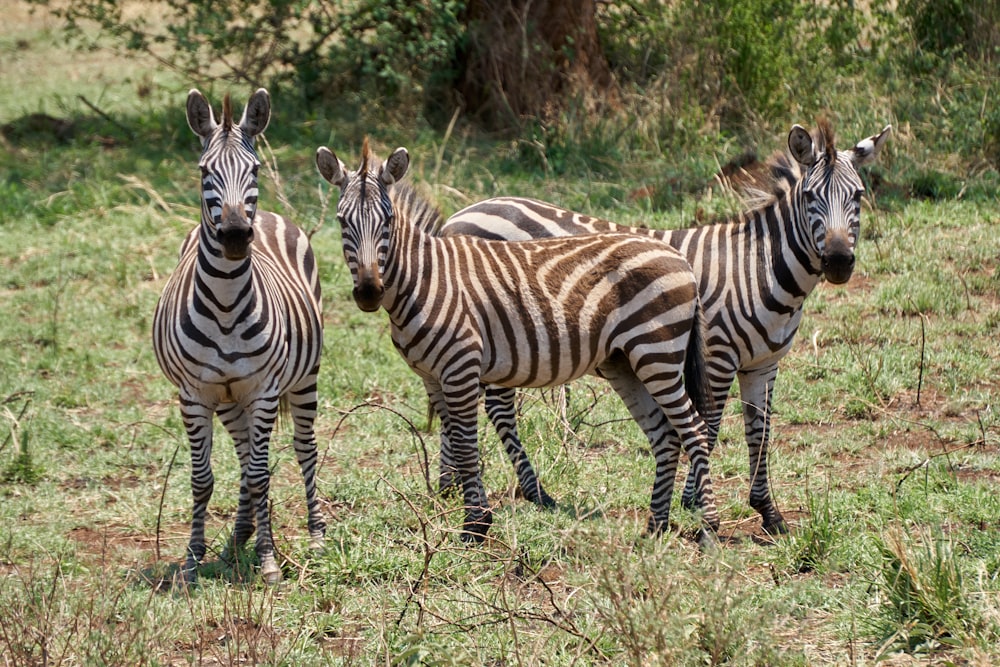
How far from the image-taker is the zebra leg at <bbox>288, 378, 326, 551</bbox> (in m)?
6.28

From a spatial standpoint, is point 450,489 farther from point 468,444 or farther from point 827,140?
point 827,140

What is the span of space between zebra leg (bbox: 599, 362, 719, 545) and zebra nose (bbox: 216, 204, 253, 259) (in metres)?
2.22

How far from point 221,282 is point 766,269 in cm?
309

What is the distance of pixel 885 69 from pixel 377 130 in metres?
6.01

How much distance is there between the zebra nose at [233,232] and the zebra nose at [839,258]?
309cm

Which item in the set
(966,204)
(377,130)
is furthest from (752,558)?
(377,130)

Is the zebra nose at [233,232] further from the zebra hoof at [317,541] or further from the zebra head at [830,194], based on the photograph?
the zebra head at [830,194]

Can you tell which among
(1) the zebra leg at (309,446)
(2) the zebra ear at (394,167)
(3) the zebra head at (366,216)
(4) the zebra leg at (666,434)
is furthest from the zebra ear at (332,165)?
(4) the zebra leg at (666,434)

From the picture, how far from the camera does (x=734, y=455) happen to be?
7.41m

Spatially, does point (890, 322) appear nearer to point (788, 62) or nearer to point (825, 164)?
point (825, 164)

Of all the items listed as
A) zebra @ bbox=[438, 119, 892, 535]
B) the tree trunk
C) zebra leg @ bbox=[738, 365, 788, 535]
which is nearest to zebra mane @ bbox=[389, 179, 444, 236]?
zebra @ bbox=[438, 119, 892, 535]

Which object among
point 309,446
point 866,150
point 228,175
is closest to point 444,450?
point 309,446

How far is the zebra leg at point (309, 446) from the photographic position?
6.28 meters

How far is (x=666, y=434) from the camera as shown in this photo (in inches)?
250
